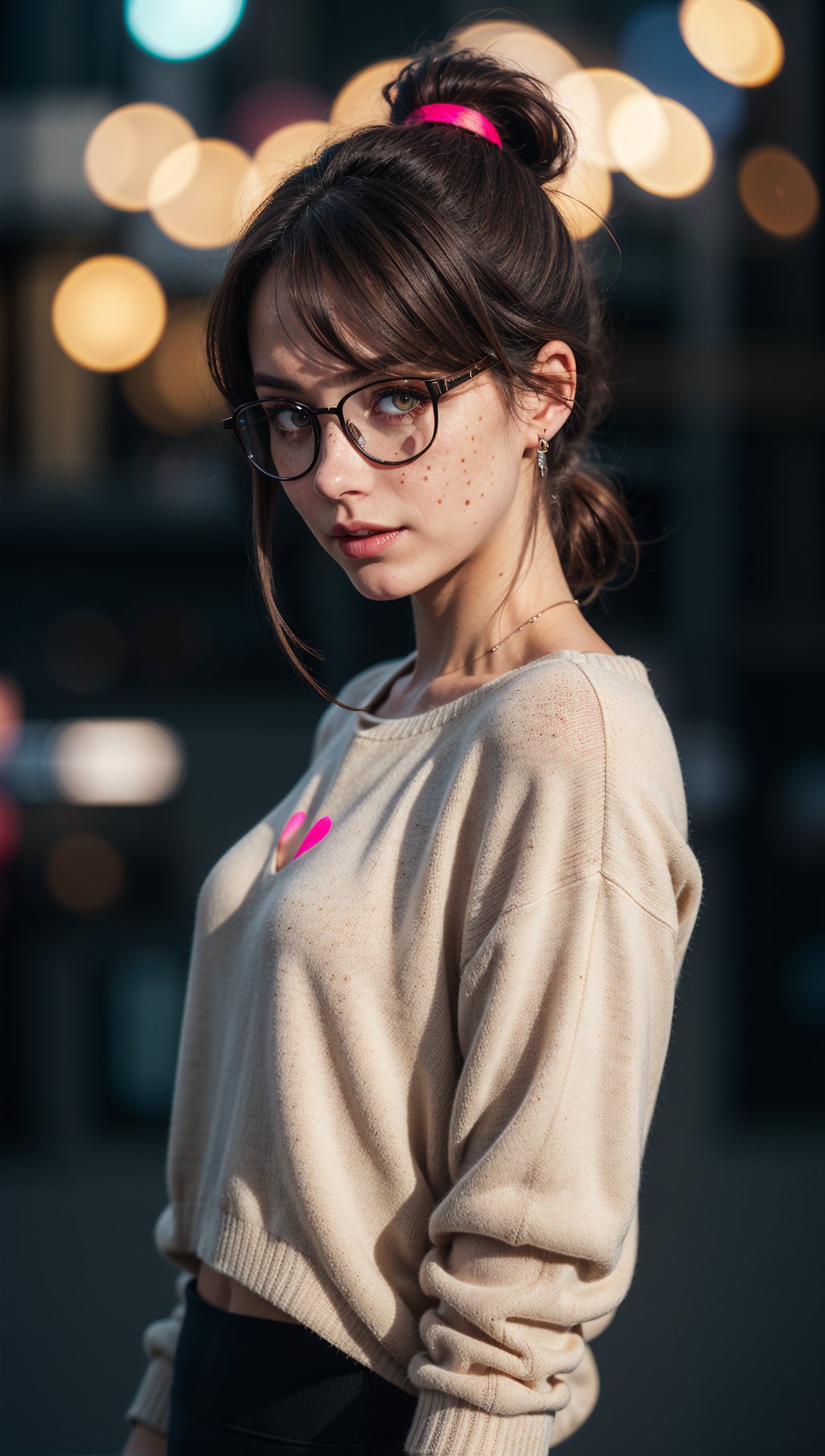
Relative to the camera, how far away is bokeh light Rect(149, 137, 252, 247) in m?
A: 6.56

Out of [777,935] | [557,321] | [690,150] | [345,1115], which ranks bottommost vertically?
[777,935]

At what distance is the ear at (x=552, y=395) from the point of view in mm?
1122

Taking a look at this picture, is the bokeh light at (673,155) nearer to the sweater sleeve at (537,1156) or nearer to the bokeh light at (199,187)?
the bokeh light at (199,187)

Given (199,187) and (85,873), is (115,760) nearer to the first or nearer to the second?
(85,873)

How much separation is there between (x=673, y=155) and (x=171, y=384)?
2.76 meters

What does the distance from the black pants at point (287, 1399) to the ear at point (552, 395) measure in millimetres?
736

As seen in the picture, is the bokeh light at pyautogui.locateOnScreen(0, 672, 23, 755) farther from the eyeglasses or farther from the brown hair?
the eyeglasses

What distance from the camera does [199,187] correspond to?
21.7ft

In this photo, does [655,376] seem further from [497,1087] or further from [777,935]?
[497,1087]

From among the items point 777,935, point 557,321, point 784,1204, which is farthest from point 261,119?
point 557,321

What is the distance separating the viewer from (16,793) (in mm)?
6242

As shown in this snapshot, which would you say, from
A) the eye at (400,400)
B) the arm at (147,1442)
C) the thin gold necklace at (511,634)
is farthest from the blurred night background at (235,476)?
the eye at (400,400)

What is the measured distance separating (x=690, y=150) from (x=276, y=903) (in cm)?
633

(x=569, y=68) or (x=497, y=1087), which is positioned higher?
(x=569, y=68)
